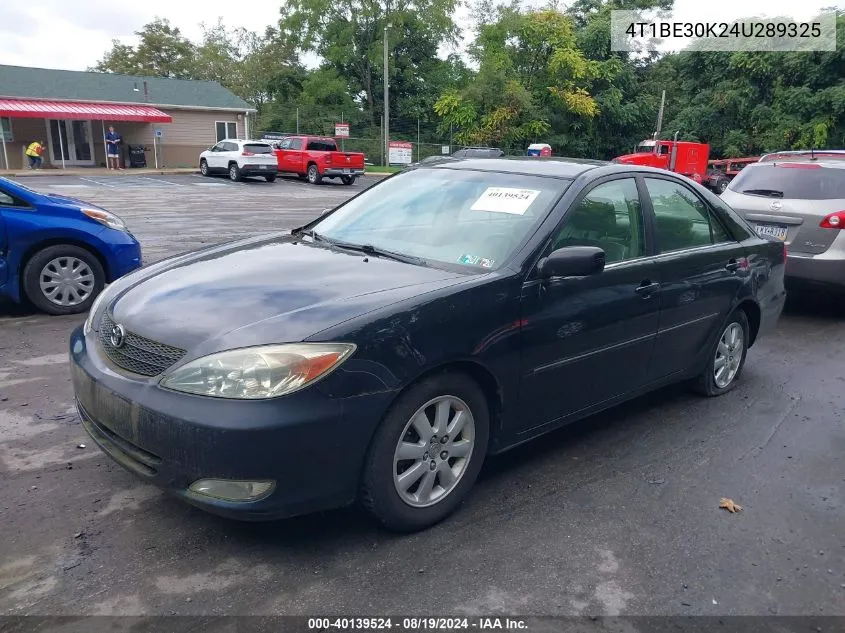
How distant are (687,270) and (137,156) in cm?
3474

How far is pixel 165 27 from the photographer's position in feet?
192

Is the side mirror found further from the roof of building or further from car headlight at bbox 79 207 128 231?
the roof of building

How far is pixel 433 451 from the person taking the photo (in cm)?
317

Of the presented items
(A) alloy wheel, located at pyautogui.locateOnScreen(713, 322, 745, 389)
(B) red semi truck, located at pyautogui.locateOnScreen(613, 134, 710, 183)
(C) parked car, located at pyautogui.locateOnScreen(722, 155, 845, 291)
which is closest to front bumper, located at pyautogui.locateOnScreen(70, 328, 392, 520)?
(A) alloy wheel, located at pyautogui.locateOnScreen(713, 322, 745, 389)

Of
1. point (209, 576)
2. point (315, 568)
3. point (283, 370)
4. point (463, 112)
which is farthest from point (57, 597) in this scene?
point (463, 112)

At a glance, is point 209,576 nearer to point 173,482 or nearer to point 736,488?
point 173,482

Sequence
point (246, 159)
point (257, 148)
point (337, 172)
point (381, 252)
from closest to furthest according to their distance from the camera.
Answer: point (381, 252)
point (246, 159)
point (257, 148)
point (337, 172)

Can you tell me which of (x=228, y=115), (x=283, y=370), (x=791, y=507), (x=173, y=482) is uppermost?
(x=228, y=115)

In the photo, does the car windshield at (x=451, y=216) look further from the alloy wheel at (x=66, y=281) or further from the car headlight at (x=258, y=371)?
the alloy wheel at (x=66, y=281)

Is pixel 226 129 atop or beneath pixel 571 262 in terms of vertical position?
atop

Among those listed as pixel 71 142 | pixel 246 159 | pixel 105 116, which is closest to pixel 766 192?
pixel 246 159

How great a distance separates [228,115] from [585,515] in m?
38.4

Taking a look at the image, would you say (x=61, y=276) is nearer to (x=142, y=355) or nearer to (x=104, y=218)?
(x=104, y=218)

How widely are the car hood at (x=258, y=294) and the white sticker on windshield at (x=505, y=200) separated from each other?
0.64 m
